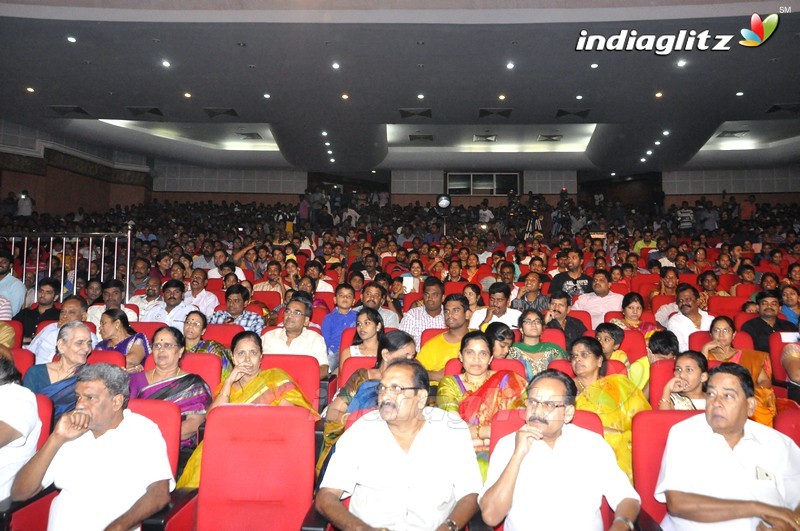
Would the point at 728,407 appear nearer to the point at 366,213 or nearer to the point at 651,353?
the point at 651,353

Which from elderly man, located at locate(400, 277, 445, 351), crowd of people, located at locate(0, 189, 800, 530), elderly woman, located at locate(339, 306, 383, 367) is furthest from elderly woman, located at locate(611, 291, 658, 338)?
elderly woman, located at locate(339, 306, 383, 367)

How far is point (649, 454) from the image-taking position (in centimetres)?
205

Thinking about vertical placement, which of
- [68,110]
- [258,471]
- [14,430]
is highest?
[68,110]

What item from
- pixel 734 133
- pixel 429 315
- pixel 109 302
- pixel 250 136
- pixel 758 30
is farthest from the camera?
pixel 250 136

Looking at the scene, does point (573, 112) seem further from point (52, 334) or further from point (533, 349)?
point (52, 334)

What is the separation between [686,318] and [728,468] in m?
2.87

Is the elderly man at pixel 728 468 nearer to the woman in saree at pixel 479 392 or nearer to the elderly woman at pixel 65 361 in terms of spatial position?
the woman in saree at pixel 479 392

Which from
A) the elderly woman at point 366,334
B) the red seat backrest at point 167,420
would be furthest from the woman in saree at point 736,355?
the red seat backrest at point 167,420

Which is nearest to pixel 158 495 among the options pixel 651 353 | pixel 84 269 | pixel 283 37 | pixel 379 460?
pixel 379 460

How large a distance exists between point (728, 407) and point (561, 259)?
5.39m

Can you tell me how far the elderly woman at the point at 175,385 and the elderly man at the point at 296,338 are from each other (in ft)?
2.84

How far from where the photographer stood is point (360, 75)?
8.82m

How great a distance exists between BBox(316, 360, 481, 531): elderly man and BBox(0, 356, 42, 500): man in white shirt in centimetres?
118

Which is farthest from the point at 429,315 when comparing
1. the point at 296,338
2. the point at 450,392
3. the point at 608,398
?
the point at 608,398
